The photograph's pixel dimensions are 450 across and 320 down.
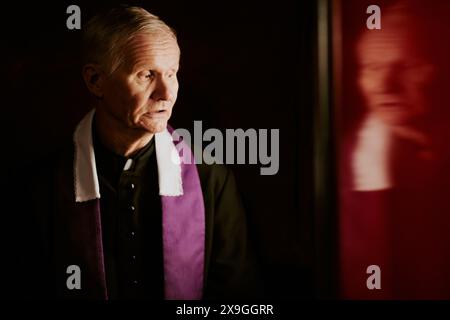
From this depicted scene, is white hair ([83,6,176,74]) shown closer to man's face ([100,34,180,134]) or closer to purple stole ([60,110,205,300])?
man's face ([100,34,180,134])

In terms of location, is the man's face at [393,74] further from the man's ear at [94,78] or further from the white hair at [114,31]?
the man's ear at [94,78]

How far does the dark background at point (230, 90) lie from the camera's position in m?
1.55

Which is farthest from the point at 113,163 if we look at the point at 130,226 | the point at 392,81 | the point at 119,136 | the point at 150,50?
the point at 392,81

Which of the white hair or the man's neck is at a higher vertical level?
the white hair

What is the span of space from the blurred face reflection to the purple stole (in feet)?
2.12

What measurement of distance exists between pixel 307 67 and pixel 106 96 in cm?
67

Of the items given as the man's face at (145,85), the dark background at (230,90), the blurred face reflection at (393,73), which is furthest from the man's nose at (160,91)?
the blurred face reflection at (393,73)

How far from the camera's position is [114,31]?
56.1 inches

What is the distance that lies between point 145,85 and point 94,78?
0.18 meters

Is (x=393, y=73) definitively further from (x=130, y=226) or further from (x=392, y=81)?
(x=130, y=226)

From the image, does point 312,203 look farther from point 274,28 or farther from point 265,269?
point 274,28

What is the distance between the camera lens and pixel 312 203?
152 centimetres

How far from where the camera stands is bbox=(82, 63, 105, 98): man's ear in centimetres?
146

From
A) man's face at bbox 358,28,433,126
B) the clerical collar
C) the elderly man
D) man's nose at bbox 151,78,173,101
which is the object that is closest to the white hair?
the elderly man
